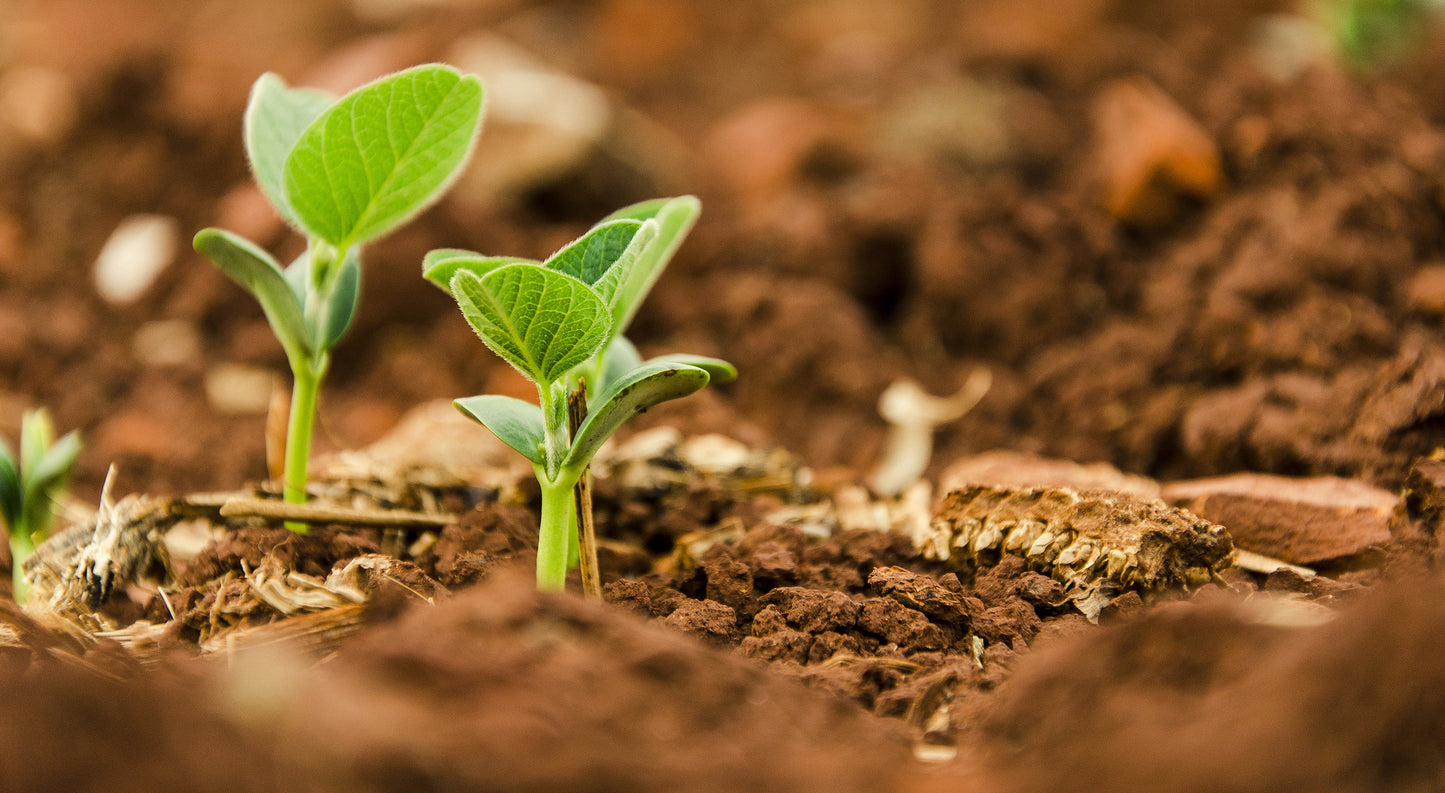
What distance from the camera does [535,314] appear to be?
95 centimetres

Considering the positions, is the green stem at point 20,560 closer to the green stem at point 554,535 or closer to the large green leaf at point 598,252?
the green stem at point 554,535

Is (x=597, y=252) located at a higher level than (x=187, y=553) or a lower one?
higher

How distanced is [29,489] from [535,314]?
2.90 ft

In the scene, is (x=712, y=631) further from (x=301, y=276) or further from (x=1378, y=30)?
(x=1378, y=30)

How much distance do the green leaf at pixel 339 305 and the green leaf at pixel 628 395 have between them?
42 cm

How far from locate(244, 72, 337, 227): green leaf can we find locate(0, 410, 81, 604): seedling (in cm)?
50

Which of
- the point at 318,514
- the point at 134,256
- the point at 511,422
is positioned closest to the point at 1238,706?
the point at 511,422

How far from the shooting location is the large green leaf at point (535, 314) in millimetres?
910

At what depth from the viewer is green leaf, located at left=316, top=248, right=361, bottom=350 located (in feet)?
4.01

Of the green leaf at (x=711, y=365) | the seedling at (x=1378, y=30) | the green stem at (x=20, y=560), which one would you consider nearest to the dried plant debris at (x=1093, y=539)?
the green leaf at (x=711, y=365)

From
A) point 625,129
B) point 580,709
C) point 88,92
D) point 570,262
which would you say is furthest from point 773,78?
point 580,709

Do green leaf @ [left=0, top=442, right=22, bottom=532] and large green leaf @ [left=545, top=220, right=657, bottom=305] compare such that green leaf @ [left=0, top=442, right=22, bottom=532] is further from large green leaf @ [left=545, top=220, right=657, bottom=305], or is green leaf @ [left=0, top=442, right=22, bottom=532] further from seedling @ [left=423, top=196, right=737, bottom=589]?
large green leaf @ [left=545, top=220, right=657, bottom=305]

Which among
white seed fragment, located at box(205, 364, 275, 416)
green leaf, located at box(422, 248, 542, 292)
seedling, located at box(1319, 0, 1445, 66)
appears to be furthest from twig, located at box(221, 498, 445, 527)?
seedling, located at box(1319, 0, 1445, 66)

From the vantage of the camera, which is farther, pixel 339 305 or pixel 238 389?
pixel 238 389
